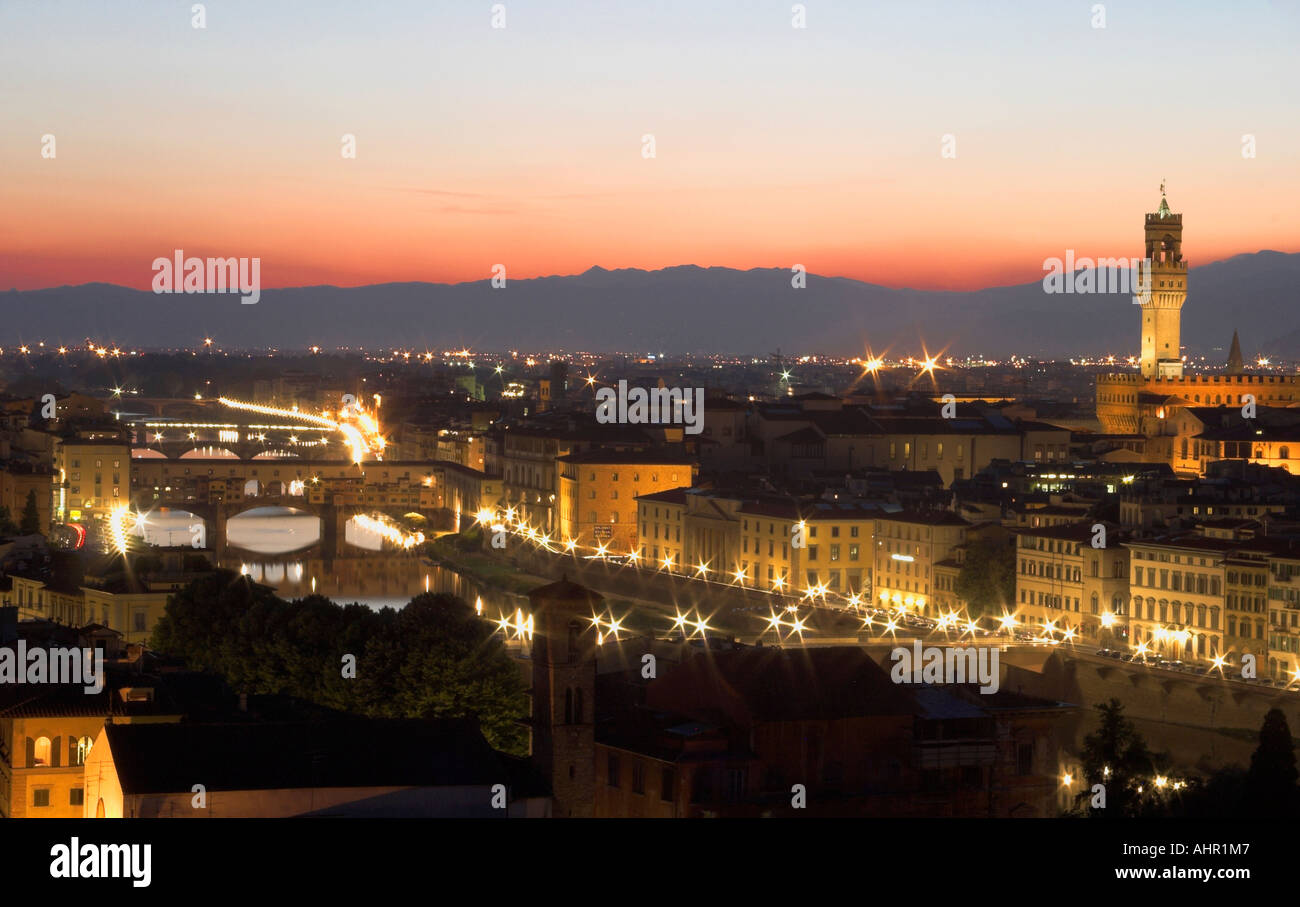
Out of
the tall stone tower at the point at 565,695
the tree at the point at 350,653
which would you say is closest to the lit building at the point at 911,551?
the tree at the point at 350,653

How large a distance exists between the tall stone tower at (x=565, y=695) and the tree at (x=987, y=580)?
13265 mm

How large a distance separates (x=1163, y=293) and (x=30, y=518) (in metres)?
21.7

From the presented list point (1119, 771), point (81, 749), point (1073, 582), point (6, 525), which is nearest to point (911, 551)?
point (1073, 582)

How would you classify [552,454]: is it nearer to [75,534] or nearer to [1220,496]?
[75,534]

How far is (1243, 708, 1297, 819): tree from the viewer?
1405 cm

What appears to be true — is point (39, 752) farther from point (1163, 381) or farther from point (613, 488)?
point (1163, 381)

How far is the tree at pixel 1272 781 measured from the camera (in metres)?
14.0

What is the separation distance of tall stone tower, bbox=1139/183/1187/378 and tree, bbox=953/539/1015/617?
601 inches

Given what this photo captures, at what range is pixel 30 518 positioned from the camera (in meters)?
34.2

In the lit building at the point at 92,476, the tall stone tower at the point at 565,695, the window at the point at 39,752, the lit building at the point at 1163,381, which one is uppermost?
the lit building at the point at 1163,381

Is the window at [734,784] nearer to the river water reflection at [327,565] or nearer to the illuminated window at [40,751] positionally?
the illuminated window at [40,751]

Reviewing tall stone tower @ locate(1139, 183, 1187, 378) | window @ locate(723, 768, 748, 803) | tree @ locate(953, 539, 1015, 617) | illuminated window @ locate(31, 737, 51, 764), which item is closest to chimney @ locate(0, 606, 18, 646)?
illuminated window @ locate(31, 737, 51, 764)
